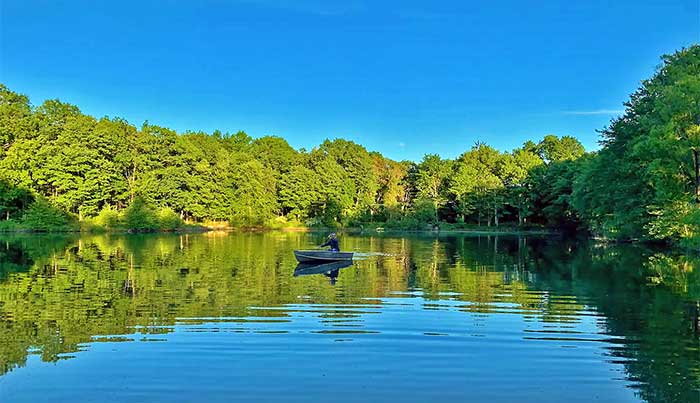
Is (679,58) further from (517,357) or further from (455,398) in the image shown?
(455,398)

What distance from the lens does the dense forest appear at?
148 feet

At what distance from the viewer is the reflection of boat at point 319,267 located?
24459 mm

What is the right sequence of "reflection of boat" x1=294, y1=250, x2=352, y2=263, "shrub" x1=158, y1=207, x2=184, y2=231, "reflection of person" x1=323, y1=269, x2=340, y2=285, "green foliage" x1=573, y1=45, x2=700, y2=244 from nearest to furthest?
"reflection of person" x1=323, y1=269, x2=340, y2=285
"reflection of boat" x1=294, y1=250, x2=352, y2=263
"green foliage" x1=573, y1=45, x2=700, y2=244
"shrub" x1=158, y1=207, x2=184, y2=231

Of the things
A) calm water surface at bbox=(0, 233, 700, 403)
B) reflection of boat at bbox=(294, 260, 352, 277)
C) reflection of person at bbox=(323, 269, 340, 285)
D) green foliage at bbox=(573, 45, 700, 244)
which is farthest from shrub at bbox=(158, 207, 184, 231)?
reflection of person at bbox=(323, 269, 340, 285)

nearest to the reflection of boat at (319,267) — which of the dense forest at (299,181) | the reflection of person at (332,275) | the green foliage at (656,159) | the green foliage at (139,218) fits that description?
the reflection of person at (332,275)

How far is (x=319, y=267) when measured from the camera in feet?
87.2

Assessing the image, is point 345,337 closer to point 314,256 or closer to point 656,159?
point 314,256

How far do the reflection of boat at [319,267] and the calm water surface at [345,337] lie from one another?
1.19 m

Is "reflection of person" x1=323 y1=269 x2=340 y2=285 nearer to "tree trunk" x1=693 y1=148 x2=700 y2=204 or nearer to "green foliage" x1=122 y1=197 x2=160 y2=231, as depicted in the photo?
"tree trunk" x1=693 y1=148 x2=700 y2=204

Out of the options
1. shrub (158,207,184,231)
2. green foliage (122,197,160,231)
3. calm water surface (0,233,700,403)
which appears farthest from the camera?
shrub (158,207,184,231)

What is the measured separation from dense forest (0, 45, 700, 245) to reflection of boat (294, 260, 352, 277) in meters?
20.6

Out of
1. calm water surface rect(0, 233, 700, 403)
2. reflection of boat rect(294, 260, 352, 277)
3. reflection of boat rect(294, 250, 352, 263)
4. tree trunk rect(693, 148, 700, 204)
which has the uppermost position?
tree trunk rect(693, 148, 700, 204)

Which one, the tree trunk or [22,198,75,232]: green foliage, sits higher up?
the tree trunk

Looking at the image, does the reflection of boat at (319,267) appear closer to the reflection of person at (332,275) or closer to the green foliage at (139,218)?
the reflection of person at (332,275)
